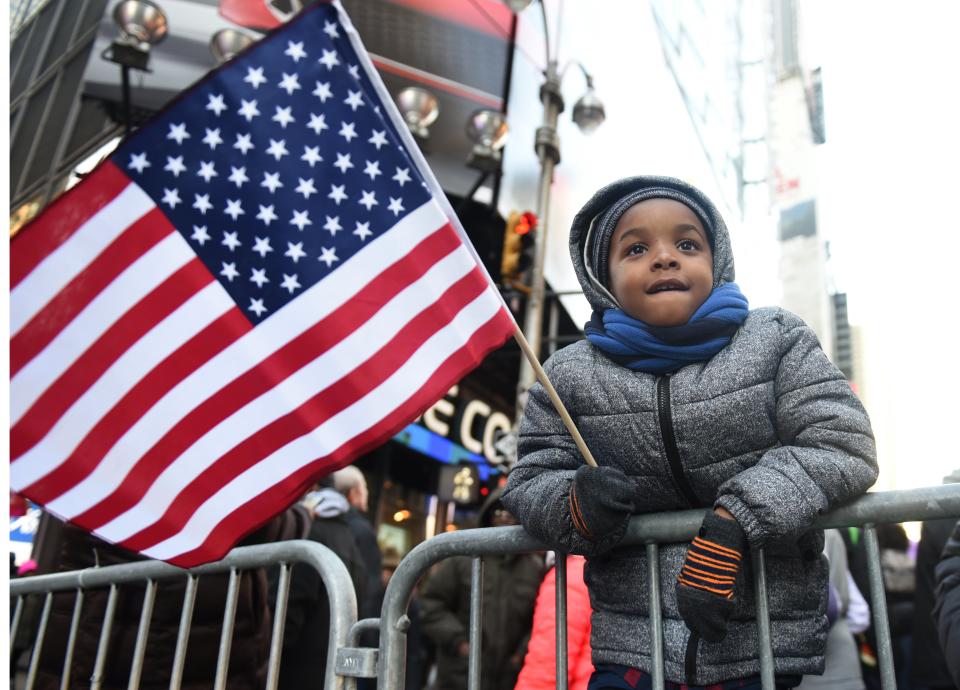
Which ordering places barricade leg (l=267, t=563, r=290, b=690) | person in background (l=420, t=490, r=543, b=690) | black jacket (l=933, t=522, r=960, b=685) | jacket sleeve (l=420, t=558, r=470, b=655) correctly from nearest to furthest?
black jacket (l=933, t=522, r=960, b=685), barricade leg (l=267, t=563, r=290, b=690), person in background (l=420, t=490, r=543, b=690), jacket sleeve (l=420, t=558, r=470, b=655)

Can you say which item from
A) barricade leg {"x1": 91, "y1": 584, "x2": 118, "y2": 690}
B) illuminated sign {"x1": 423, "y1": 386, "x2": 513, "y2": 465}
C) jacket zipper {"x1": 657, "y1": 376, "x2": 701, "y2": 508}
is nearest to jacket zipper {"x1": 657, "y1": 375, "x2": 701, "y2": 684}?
jacket zipper {"x1": 657, "y1": 376, "x2": 701, "y2": 508}

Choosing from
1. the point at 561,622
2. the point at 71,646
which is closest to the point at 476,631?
the point at 561,622

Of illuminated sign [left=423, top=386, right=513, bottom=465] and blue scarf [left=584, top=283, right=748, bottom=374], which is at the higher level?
illuminated sign [left=423, top=386, right=513, bottom=465]

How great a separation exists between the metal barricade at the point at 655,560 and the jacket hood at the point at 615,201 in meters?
0.62

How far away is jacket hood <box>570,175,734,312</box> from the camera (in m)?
2.27

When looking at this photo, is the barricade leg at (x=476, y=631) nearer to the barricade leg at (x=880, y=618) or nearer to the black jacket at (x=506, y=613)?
the barricade leg at (x=880, y=618)

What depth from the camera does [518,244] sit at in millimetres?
10484

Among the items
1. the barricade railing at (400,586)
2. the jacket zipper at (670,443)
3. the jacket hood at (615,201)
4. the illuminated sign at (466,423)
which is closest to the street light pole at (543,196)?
the illuminated sign at (466,423)

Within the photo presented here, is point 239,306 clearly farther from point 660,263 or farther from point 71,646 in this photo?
point 71,646

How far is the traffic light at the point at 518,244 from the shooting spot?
409 inches

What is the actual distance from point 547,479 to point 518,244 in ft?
27.9

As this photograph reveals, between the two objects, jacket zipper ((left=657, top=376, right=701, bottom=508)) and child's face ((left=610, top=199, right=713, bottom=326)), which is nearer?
jacket zipper ((left=657, top=376, right=701, bottom=508))

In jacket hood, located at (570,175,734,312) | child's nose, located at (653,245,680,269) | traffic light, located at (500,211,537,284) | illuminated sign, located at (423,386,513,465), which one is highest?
traffic light, located at (500,211,537,284)

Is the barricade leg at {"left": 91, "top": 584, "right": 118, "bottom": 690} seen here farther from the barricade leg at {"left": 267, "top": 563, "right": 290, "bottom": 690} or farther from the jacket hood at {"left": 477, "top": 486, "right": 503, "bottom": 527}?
the jacket hood at {"left": 477, "top": 486, "right": 503, "bottom": 527}
